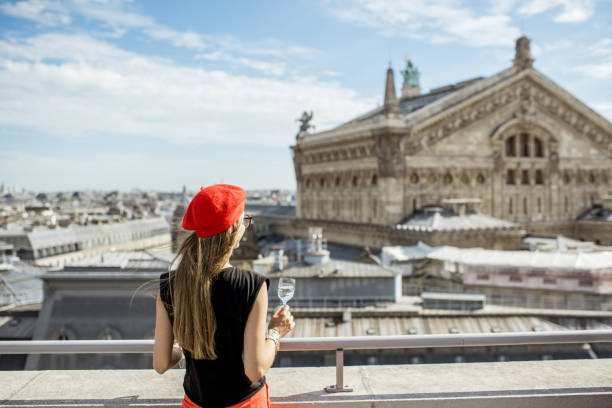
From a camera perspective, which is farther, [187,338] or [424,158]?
[424,158]

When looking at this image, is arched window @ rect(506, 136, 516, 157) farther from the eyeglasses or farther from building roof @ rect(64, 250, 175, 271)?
the eyeglasses

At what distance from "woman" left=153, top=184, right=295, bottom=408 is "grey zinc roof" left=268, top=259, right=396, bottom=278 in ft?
69.0

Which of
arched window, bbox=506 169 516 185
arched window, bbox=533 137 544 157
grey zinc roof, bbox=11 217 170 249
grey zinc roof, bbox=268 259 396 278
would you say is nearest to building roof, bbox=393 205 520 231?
arched window, bbox=506 169 516 185

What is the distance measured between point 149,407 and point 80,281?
18.0 m

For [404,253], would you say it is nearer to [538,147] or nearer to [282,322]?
[538,147]

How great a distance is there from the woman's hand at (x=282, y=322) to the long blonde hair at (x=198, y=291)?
2.06 feet

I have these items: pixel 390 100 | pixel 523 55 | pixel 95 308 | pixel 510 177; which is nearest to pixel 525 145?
pixel 510 177

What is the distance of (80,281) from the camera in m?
22.0

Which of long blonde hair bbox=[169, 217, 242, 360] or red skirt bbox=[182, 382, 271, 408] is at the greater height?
long blonde hair bbox=[169, 217, 242, 360]

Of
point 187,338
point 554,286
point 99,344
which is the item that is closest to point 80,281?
point 99,344

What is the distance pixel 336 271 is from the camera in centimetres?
2642

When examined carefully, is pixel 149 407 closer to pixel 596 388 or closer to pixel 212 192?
pixel 212 192

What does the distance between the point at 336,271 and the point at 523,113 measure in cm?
2254

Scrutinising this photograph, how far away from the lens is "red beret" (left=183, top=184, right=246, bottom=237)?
13.9 ft
